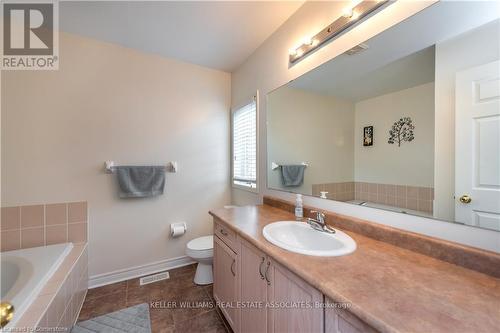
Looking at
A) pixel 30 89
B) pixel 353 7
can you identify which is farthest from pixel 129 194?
pixel 353 7

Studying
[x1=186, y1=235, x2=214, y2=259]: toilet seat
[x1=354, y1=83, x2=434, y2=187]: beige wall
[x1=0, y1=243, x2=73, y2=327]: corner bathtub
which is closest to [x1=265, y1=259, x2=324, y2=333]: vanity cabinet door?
[x1=354, y1=83, x2=434, y2=187]: beige wall

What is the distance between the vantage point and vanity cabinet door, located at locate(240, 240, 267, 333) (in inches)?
39.3

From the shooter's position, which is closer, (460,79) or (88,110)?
(460,79)

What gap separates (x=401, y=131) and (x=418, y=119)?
0.30 ft

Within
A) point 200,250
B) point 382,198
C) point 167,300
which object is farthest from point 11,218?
point 382,198

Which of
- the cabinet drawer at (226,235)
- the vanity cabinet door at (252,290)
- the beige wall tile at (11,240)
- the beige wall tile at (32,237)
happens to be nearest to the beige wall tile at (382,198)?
the vanity cabinet door at (252,290)

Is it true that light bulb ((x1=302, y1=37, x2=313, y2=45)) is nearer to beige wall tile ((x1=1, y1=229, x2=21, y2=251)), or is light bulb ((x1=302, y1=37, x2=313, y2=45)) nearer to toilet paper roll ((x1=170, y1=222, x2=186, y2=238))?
toilet paper roll ((x1=170, y1=222, x2=186, y2=238))

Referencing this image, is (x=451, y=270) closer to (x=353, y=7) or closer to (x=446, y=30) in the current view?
(x=446, y=30)

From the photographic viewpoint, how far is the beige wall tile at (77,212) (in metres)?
1.85

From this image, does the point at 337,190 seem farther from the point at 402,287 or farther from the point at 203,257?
the point at 203,257

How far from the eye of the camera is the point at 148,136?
2.16m

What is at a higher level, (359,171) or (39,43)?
(39,43)

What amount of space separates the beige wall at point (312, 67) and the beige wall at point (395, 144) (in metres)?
0.20

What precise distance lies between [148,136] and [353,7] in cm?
209
